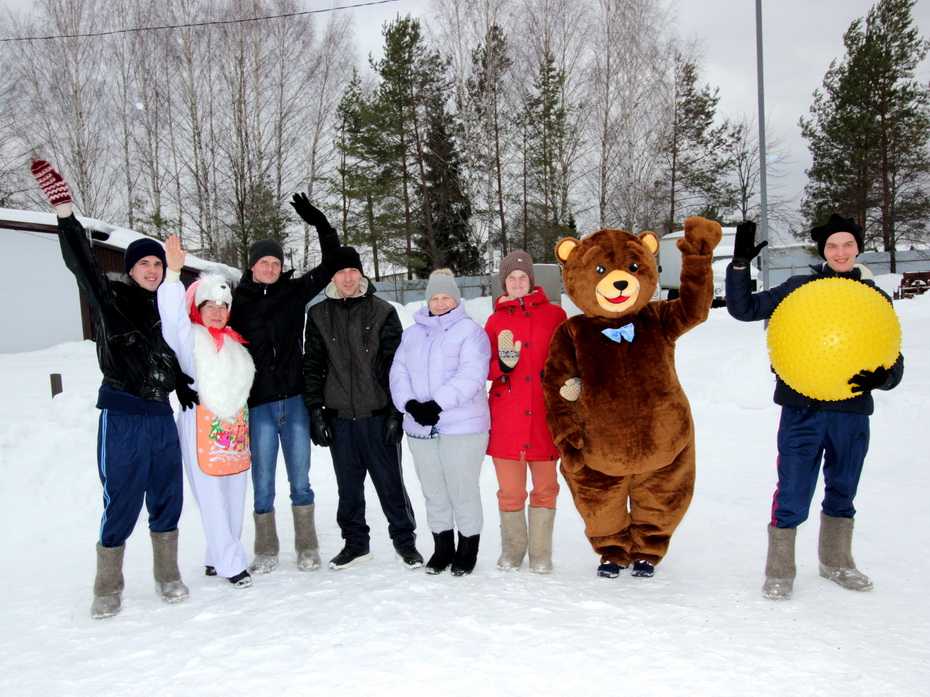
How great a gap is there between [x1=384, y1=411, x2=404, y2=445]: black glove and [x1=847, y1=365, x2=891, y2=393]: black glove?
2325mm

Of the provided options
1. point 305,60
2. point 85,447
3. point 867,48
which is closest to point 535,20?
point 305,60

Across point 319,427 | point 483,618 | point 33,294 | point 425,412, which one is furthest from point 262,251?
point 33,294

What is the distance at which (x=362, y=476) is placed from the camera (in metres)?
4.14

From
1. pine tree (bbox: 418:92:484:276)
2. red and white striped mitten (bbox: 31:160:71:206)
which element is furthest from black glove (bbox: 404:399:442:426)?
pine tree (bbox: 418:92:484:276)

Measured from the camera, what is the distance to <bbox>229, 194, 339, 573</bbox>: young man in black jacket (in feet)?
13.2

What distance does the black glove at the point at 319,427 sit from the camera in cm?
400

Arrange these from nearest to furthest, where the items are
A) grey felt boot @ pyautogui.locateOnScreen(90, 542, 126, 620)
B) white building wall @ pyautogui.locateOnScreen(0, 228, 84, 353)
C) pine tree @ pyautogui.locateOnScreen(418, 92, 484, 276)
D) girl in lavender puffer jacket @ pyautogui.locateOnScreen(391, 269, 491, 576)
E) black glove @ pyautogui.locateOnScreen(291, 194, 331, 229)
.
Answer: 1. grey felt boot @ pyautogui.locateOnScreen(90, 542, 126, 620)
2. girl in lavender puffer jacket @ pyautogui.locateOnScreen(391, 269, 491, 576)
3. black glove @ pyautogui.locateOnScreen(291, 194, 331, 229)
4. white building wall @ pyautogui.locateOnScreen(0, 228, 84, 353)
5. pine tree @ pyautogui.locateOnScreen(418, 92, 484, 276)

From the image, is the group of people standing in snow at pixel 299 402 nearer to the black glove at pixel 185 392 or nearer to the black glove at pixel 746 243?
the black glove at pixel 185 392

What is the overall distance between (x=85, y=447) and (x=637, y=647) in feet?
16.4

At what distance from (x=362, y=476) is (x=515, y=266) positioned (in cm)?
153

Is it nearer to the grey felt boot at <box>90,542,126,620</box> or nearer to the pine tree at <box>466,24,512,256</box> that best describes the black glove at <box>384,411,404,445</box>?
the grey felt boot at <box>90,542,126,620</box>

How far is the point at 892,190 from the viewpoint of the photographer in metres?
26.2

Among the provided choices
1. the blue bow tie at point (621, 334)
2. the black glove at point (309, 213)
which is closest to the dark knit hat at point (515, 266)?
the blue bow tie at point (621, 334)

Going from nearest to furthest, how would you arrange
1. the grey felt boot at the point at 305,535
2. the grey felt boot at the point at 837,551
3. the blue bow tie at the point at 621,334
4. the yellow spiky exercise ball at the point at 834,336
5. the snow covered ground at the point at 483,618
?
the snow covered ground at the point at 483,618 < the yellow spiky exercise ball at the point at 834,336 < the grey felt boot at the point at 837,551 < the blue bow tie at the point at 621,334 < the grey felt boot at the point at 305,535
